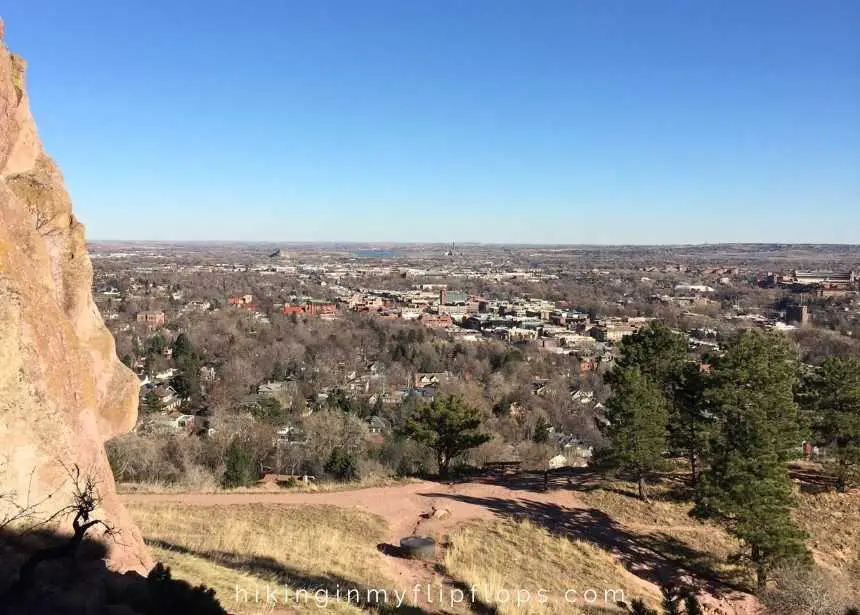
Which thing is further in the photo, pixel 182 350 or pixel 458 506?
pixel 182 350

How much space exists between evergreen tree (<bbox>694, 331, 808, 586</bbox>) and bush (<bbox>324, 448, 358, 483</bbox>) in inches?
453

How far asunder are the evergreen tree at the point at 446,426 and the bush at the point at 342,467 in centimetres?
256

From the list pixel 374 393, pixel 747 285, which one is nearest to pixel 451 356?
pixel 374 393

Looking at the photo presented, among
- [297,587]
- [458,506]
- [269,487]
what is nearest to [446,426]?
[458,506]

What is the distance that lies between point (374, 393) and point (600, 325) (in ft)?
145

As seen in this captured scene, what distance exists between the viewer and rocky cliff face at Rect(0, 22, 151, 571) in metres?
6.46

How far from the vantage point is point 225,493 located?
54.8ft

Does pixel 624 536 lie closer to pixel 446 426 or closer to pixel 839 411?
pixel 446 426

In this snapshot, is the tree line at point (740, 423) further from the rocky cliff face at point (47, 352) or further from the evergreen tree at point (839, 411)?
the rocky cliff face at point (47, 352)

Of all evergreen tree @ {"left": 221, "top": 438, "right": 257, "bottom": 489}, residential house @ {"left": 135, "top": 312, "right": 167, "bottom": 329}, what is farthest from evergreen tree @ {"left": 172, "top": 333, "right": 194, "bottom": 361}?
evergreen tree @ {"left": 221, "top": 438, "right": 257, "bottom": 489}

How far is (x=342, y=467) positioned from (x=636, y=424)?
33.8 feet

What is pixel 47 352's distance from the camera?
6992 millimetres

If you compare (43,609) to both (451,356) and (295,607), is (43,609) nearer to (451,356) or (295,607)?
(295,607)

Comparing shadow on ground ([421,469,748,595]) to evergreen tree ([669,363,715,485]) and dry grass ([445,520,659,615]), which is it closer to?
dry grass ([445,520,659,615])
